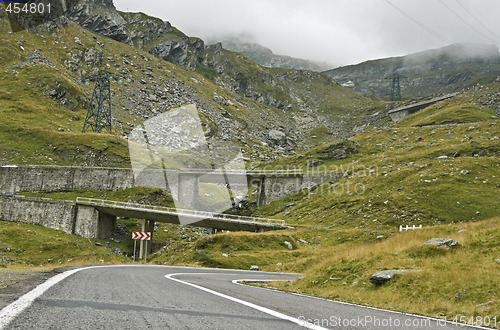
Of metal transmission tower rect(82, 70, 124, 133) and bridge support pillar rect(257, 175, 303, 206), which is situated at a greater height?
metal transmission tower rect(82, 70, 124, 133)

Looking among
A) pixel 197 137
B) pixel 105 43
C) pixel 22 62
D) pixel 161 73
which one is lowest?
pixel 197 137

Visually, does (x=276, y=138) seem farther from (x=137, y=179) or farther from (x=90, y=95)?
(x=137, y=179)

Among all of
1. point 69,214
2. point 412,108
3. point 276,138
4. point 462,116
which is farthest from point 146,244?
point 412,108

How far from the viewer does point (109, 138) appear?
268 feet

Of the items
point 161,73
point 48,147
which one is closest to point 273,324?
point 48,147

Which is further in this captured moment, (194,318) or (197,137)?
(197,137)

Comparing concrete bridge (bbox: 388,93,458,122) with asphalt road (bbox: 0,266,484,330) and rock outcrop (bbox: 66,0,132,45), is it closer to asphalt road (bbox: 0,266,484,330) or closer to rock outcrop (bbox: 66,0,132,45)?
asphalt road (bbox: 0,266,484,330)

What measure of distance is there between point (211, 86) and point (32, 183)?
475 ft

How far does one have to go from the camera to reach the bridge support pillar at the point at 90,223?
53.3m

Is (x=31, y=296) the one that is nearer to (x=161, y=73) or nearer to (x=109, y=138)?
(x=109, y=138)

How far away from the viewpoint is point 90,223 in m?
53.6

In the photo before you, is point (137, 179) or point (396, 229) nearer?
point (396, 229)

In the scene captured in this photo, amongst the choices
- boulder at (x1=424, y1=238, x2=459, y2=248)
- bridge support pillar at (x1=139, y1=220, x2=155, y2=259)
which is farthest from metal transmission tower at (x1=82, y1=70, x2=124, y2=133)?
boulder at (x1=424, y1=238, x2=459, y2=248)

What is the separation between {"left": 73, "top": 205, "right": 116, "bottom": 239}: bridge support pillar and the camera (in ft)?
175
